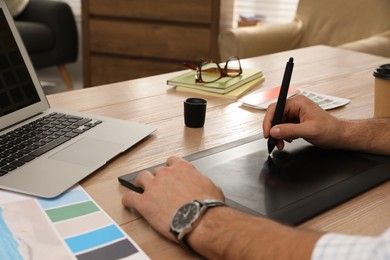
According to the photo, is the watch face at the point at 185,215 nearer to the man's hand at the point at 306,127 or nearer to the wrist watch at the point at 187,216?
the wrist watch at the point at 187,216

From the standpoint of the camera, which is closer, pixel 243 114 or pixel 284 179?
pixel 284 179

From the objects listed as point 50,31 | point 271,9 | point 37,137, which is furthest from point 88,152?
point 271,9

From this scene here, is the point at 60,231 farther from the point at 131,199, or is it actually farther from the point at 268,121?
the point at 268,121

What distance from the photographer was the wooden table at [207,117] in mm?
736

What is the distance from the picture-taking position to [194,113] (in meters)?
1.12

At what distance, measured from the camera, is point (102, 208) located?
0.76 metres

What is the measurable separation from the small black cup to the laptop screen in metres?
0.33

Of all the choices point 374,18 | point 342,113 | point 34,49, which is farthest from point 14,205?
point 34,49

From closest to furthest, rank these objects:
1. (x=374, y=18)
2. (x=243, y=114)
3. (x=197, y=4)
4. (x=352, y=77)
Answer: (x=243, y=114), (x=352, y=77), (x=374, y=18), (x=197, y=4)

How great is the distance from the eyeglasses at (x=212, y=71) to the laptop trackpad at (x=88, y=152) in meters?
0.53

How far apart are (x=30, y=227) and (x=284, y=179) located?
0.41m

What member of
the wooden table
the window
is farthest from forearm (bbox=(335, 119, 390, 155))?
the window

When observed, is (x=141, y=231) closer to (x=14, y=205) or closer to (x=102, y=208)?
(x=102, y=208)

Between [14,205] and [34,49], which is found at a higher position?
[14,205]
